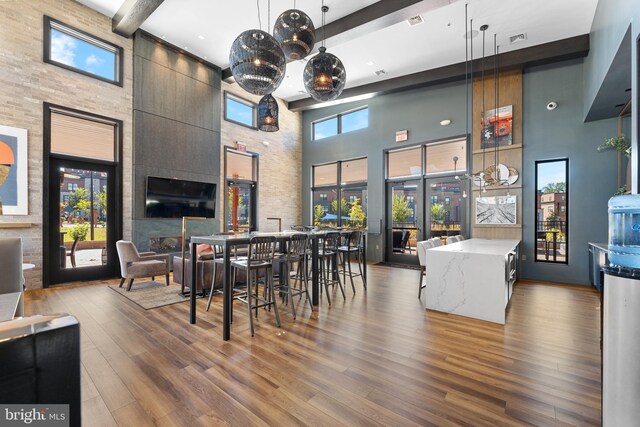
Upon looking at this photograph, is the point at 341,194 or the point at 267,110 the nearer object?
the point at 267,110

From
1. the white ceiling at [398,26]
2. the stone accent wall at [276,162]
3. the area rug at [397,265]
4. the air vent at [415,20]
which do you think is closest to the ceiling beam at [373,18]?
the white ceiling at [398,26]

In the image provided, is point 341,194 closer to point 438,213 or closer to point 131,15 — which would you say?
point 438,213

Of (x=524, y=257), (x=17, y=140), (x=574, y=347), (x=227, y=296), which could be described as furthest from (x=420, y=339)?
(x=17, y=140)

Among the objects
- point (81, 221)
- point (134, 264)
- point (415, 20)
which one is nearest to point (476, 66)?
point (415, 20)

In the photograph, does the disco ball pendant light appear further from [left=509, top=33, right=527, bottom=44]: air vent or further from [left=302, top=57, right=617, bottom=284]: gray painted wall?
[left=509, top=33, right=527, bottom=44]: air vent

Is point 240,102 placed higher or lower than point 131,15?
lower

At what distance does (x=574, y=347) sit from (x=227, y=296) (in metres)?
3.43

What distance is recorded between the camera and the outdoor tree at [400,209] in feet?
26.3

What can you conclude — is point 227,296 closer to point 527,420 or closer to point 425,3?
point 527,420

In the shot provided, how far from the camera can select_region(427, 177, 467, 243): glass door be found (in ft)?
23.6

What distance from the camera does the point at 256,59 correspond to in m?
2.82

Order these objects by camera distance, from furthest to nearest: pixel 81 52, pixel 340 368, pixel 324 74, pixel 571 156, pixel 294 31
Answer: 1. pixel 571 156
2. pixel 81 52
3. pixel 324 74
4. pixel 294 31
5. pixel 340 368

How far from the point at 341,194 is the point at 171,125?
16.6 ft

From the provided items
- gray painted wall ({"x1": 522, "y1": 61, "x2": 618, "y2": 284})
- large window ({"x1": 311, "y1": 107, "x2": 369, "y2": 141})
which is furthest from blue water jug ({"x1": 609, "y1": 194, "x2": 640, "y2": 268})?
large window ({"x1": 311, "y1": 107, "x2": 369, "y2": 141})
